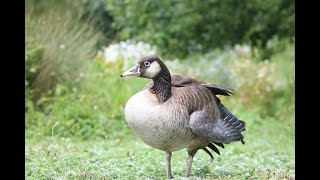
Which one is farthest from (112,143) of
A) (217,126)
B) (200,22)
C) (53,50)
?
(200,22)

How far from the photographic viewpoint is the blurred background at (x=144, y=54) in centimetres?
980

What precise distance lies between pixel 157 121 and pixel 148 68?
564mm

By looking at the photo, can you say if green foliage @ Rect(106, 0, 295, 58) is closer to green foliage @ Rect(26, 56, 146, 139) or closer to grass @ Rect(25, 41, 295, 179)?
grass @ Rect(25, 41, 295, 179)

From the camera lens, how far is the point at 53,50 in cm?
1087

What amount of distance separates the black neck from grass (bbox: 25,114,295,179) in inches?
33.7

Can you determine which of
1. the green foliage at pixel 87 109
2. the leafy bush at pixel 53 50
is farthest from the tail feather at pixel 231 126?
the leafy bush at pixel 53 50

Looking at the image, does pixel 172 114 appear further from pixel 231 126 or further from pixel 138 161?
pixel 138 161

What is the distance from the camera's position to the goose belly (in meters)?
5.30

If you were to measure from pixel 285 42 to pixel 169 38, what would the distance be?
330cm

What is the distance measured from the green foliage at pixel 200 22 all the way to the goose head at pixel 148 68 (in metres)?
9.73

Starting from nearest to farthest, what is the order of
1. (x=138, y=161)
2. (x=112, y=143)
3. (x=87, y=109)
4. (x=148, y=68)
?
1. (x=148, y=68)
2. (x=138, y=161)
3. (x=112, y=143)
4. (x=87, y=109)

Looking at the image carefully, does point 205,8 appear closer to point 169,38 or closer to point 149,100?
point 169,38

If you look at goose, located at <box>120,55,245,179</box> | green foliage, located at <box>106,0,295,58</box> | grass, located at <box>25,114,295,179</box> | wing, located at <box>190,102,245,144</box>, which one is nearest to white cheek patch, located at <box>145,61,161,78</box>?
goose, located at <box>120,55,245,179</box>
